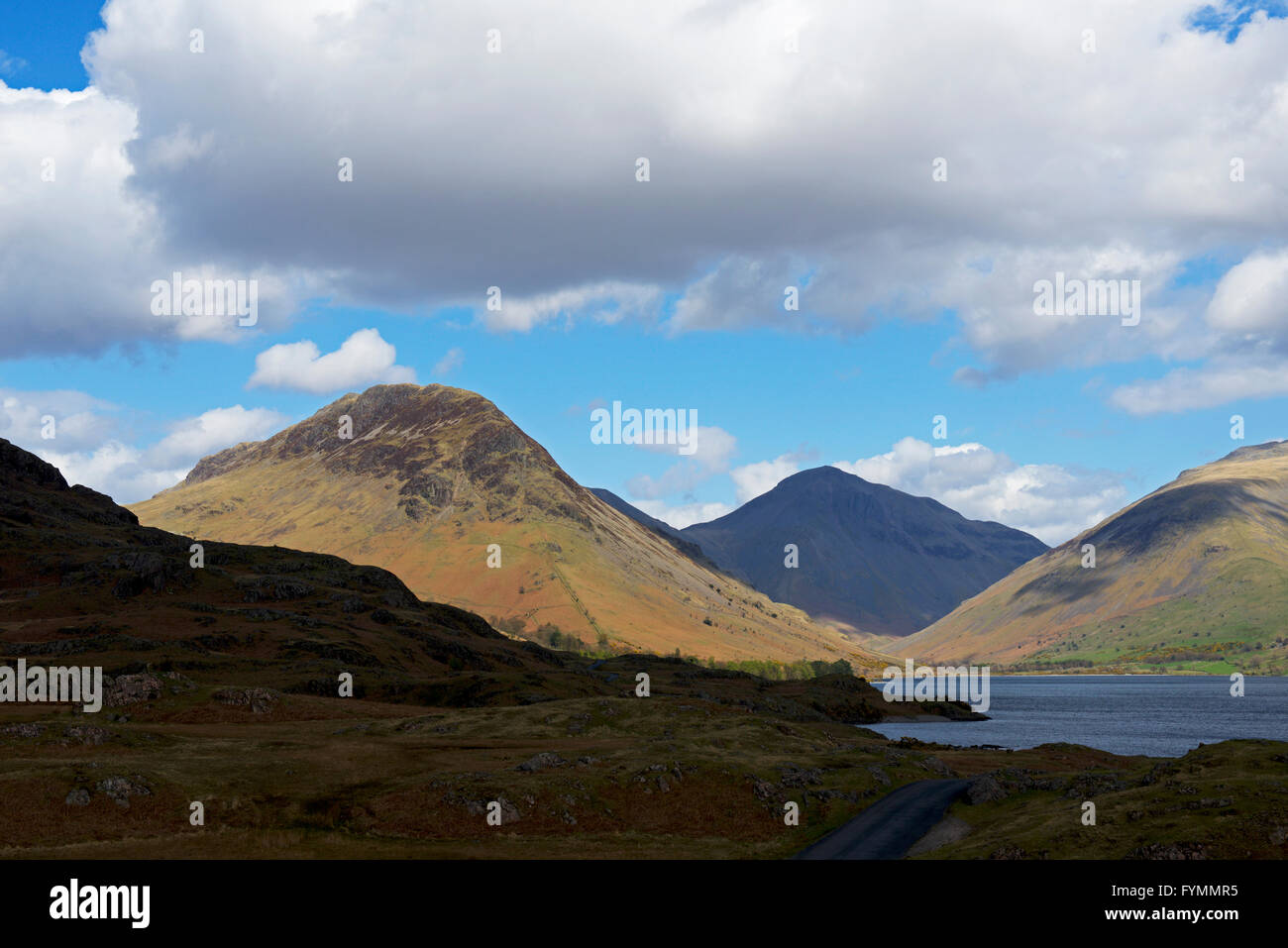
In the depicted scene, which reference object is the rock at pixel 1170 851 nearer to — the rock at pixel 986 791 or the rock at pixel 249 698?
the rock at pixel 986 791

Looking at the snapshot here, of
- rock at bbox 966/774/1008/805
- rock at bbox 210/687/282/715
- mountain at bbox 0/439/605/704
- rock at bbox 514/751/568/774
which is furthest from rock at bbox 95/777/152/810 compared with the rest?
mountain at bbox 0/439/605/704

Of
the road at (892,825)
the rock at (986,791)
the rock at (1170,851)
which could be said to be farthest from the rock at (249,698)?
the rock at (1170,851)

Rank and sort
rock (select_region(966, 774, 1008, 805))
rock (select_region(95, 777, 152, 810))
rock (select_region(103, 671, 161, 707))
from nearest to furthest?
1. rock (select_region(95, 777, 152, 810))
2. rock (select_region(966, 774, 1008, 805))
3. rock (select_region(103, 671, 161, 707))

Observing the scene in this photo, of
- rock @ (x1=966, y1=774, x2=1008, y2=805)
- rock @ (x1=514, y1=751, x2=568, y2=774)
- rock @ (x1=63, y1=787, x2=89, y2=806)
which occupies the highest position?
rock @ (x1=63, y1=787, x2=89, y2=806)

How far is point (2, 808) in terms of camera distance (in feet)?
190

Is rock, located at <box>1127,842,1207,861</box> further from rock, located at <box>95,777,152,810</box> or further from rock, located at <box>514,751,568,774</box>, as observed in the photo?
rock, located at <box>95,777,152,810</box>

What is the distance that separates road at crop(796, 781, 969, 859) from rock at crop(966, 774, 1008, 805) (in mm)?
1920

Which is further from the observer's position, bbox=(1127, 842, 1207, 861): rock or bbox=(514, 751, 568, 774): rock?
bbox=(514, 751, 568, 774): rock

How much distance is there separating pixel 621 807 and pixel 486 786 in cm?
939

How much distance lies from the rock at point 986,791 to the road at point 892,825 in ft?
6.30

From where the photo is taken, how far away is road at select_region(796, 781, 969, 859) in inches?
2265

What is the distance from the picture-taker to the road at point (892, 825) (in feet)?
189
